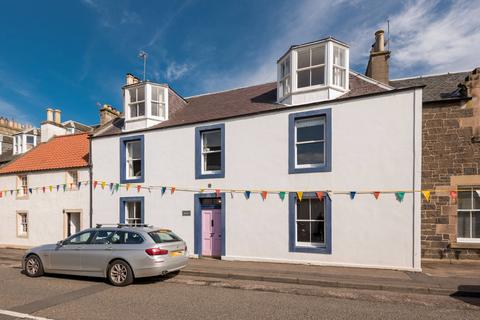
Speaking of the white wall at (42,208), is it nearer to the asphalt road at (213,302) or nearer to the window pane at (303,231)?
the asphalt road at (213,302)

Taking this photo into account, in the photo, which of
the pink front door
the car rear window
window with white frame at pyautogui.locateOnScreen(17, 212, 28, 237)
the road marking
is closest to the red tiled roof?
window with white frame at pyautogui.locateOnScreen(17, 212, 28, 237)

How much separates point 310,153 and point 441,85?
6.53m

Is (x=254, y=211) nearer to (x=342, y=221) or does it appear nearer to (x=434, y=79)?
(x=342, y=221)

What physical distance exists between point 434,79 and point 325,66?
19.7ft

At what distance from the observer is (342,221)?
377 inches

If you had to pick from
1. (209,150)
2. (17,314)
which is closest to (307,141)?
(209,150)

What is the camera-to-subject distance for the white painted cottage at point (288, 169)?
9.15m

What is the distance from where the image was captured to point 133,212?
43.3 ft

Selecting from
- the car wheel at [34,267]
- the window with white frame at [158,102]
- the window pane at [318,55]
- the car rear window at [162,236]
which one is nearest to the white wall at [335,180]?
the window with white frame at [158,102]

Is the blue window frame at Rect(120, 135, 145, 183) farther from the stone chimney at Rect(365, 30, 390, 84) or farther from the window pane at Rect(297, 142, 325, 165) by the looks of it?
the stone chimney at Rect(365, 30, 390, 84)

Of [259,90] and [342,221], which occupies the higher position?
[259,90]

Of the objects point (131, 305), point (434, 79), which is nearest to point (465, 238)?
point (434, 79)

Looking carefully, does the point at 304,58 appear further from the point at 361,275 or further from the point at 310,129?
the point at 361,275

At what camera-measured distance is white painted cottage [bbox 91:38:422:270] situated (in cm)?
915
